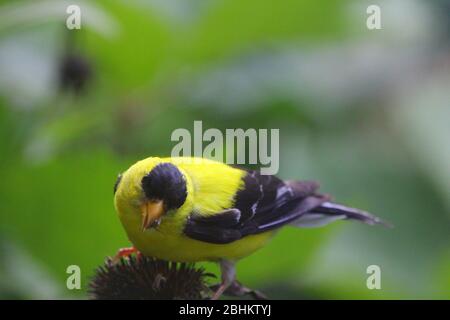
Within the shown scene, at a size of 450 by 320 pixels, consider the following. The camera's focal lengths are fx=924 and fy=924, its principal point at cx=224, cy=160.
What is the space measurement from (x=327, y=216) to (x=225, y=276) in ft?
0.43

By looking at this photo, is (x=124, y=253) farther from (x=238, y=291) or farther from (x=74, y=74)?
(x=74, y=74)

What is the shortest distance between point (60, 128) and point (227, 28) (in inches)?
10.2

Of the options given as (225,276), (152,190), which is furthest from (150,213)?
(225,276)

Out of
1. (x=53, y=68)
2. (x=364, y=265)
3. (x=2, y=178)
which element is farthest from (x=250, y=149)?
(x=364, y=265)

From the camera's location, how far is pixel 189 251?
2.52 feet

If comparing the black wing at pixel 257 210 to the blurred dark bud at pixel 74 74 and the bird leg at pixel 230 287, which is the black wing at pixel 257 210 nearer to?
the bird leg at pixel 230 287

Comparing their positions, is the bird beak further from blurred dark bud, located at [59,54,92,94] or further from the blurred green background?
blurred dark bud, located at [59,54,92,94]

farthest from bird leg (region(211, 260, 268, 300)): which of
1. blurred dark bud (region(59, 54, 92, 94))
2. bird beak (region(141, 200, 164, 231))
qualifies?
blurred dark bud (region(59, 54, 92, 94))

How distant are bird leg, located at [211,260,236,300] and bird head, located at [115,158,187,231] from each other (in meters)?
0.09

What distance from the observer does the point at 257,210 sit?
820 millimetres

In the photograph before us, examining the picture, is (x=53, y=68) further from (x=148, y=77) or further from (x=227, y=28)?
(x=227, y=28)

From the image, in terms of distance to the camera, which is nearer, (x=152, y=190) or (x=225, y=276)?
(x=152, y=190)

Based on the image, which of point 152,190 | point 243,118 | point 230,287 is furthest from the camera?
point 243,118

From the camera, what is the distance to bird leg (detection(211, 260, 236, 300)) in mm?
776
